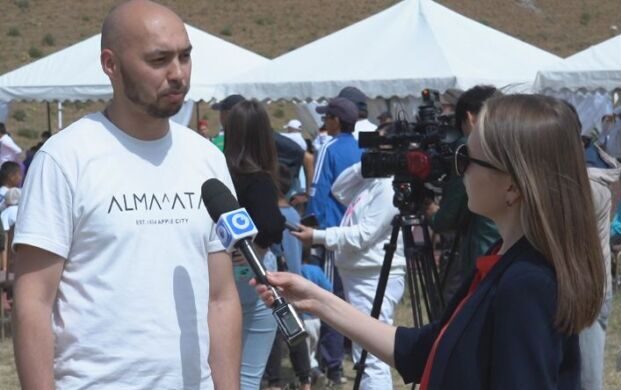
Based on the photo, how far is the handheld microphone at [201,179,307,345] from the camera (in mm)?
2576

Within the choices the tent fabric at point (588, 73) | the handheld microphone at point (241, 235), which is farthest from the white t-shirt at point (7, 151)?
the handheld microphone at point (241, 235)

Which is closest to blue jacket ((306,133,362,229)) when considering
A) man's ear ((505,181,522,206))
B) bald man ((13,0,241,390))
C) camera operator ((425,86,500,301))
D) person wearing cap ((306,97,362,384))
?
person wearing cap ((306,97,362,384))

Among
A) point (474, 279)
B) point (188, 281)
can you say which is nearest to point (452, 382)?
point (474, 279)

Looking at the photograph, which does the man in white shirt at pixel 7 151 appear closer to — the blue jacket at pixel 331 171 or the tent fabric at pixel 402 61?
the tent fabric at pixel 402 61

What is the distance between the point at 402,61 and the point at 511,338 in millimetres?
10661

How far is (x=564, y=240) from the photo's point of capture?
241cm

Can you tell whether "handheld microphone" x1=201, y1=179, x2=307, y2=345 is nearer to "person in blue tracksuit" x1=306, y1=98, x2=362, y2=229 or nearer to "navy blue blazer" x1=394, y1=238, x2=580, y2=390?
"navy blue blazer" x1=394, y1=238, x2=580, y2=390

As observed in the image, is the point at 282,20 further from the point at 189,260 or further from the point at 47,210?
the point at 47,210

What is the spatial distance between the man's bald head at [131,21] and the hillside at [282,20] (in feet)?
142

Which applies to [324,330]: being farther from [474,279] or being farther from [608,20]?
[608,20]

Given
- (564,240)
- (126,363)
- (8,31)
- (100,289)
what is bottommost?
(126,363)

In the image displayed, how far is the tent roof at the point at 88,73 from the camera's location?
14461 millimetres

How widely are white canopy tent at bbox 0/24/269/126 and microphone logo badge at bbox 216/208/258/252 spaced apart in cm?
1144

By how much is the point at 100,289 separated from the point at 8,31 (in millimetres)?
49142
